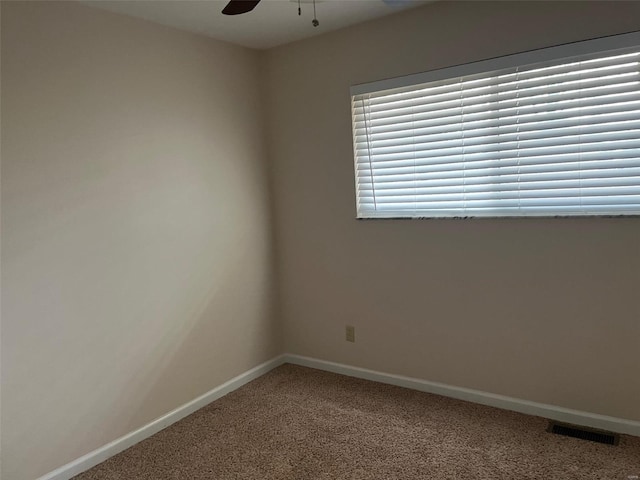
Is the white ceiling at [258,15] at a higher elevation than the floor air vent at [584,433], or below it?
higher

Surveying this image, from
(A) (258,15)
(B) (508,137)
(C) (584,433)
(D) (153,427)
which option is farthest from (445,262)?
(D) (153,427)

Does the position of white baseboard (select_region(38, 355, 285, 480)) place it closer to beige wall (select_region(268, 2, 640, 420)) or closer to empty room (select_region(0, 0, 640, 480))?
empty room (select_region(0, 0, 640, 480))

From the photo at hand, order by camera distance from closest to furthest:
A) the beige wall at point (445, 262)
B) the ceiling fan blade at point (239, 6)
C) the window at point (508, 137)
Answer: the ceiling fan blade at point (239, 6)
the window at point (508, 137)
the beige wall at point (445, 262)

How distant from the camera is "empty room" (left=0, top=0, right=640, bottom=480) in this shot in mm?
2297

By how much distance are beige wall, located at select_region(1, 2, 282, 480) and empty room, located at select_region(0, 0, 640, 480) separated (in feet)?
0.04

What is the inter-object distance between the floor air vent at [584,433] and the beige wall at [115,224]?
1982 millimetres

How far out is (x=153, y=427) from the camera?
2.79 metres

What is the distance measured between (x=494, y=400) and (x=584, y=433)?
49cm

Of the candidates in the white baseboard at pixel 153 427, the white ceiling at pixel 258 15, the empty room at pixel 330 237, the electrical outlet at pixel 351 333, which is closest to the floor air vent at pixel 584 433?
the empty room at pixel 330 237

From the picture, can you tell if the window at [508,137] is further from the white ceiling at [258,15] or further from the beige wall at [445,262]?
the white ceiling at [258,15]

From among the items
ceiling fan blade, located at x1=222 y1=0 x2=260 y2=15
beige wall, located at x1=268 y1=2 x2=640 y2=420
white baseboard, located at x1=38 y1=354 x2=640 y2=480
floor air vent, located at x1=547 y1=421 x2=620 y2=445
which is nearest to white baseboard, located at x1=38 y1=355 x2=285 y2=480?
white baseboard, located at x1=38 y1=354 x2=640 y2=480

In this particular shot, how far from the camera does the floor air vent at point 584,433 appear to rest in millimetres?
2416

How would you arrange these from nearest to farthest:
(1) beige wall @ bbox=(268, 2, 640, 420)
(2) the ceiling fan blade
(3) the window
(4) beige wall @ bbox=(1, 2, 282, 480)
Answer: (2) the ceiling fan blade < (4) beige wall @ bbox=(1, 2, 282, 480) < (3) the window < (1) beige wall @ bbox=(268, 2, 640, 420)

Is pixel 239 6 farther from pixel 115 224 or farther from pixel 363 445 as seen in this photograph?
pixel 363 445
